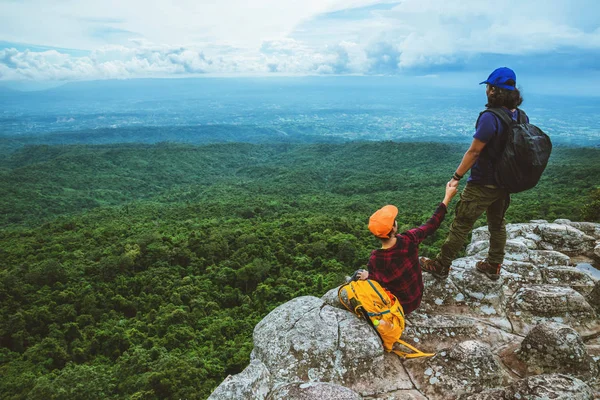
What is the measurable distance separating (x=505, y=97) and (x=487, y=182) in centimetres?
127

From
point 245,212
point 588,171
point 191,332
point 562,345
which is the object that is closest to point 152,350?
point 191,332


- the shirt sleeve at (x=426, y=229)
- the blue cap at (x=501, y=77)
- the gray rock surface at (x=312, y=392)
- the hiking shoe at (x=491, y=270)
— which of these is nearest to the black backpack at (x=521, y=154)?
the blue cap at (x=501, y=77)

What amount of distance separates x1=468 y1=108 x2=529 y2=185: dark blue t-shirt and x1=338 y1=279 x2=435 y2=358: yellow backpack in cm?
234

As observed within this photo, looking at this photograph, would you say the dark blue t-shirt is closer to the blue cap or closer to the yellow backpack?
the blue cap

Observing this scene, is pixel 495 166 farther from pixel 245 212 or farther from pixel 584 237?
pixel 245 212

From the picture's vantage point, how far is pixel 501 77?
4.91m

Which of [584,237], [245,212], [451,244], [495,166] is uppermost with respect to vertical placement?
[495,166]

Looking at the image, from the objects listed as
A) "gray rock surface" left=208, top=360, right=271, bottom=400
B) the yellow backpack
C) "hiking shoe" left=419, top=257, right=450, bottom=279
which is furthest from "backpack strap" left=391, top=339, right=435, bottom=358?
"gray rock surface" left=208, top=360, right=271, bottom=400

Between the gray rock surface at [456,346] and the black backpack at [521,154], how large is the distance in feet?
6.87

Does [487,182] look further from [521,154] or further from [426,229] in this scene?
[426,229]

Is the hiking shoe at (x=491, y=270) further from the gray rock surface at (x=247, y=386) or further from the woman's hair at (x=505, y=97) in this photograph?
the gray rock surface at (x=247, y=386)

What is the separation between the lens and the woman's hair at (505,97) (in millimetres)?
4906

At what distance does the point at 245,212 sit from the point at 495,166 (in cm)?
4440

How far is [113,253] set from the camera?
2647cm
